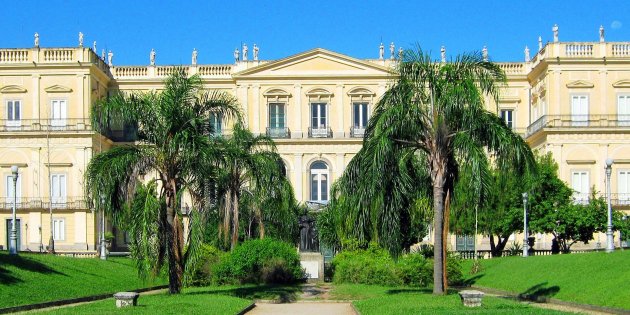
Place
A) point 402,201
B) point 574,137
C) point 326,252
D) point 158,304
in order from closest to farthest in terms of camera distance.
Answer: point 158,304 < point 402,201 < point 326,252 < point 574,137

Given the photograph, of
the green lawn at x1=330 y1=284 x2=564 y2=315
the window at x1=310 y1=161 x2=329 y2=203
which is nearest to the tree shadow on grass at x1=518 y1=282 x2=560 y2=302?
the green lawn at x1=330 y1=284 x2=564 y2=315

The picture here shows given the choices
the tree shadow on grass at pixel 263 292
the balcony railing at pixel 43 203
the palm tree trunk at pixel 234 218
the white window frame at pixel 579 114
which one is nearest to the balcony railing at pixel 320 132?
the balcony railing at pixel 43 203

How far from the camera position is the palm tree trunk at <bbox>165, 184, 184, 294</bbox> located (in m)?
29.9

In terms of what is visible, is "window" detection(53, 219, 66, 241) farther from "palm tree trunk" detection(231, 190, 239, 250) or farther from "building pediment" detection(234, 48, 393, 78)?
"palm tree trunk" detection(231, 190, 239, 250)

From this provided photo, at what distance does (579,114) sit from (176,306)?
42710mm

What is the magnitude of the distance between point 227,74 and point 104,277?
111 ft

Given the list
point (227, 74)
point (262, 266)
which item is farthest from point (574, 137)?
point (262, 266)

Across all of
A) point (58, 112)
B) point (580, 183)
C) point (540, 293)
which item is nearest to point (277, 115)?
point (58, 112)

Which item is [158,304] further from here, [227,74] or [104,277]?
[227,74]

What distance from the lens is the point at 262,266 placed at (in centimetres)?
3888

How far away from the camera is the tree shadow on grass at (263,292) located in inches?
1265

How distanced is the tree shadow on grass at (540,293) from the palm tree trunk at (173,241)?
10075 millimetres

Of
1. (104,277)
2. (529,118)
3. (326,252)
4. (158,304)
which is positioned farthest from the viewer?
(529,118)

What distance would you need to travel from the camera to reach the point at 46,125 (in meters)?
65.4
